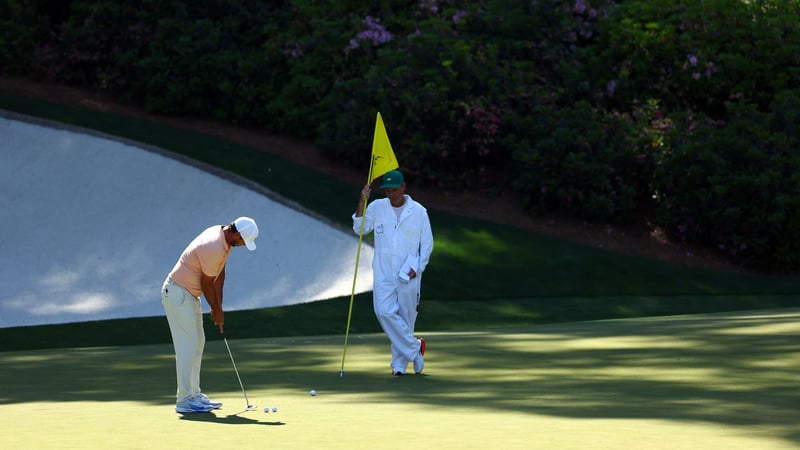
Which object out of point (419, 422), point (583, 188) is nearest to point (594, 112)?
point (583, 188)

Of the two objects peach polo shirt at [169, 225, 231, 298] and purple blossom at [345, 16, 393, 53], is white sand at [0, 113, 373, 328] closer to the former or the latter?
purple blossom at [345, 16, 393, 53]

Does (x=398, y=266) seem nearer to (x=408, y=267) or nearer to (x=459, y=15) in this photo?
(x=408, y=267)

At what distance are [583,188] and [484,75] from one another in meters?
3.20

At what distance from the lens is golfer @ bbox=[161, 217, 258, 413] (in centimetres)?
965

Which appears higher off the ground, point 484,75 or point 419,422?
point 484,75

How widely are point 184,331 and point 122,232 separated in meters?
14.5

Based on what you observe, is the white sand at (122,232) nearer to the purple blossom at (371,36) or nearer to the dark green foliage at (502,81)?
the dark green foliage at (502,81)

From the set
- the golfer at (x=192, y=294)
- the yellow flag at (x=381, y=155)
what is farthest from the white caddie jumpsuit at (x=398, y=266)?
the golfer at (x=192, y=294)

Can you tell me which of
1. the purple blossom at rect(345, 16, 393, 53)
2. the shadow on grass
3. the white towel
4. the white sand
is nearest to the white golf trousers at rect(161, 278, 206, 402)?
the shadow on grass

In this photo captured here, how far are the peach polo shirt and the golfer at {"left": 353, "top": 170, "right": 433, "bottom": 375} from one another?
276 centimetres

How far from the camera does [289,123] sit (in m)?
29.3

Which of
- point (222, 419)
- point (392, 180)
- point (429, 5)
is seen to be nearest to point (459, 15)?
point (429, 5)

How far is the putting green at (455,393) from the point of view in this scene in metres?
8.31

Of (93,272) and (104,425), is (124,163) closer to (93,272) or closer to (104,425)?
(93,272)
